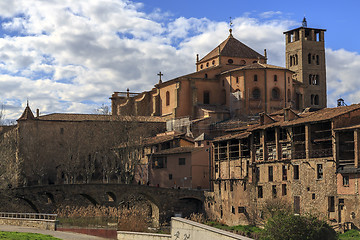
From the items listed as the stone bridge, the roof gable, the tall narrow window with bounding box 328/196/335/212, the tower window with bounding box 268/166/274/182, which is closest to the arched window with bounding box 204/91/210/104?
the roof gable

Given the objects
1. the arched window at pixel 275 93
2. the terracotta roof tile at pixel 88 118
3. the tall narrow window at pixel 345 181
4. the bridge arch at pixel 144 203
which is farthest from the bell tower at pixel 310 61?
the tall narrow window at pixel 345 181

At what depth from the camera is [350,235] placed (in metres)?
40.2

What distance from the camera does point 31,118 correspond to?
7938 centimetres

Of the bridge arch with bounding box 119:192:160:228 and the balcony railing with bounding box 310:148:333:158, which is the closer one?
the balcony railing with bounding box 310:148:333:158

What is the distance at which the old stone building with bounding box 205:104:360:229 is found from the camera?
43.4 metres

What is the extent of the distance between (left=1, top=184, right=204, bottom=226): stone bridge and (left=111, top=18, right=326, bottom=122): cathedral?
16.5 m

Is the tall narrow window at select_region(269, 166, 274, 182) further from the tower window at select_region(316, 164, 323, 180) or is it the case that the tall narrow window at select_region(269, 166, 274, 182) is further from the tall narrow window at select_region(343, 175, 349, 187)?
the tall narrow window at select_region(343, 175, 349, 187)

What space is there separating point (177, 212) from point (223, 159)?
728 centimetres

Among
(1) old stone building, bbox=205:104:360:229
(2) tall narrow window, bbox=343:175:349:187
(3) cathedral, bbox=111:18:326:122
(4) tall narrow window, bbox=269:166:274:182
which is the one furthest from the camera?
(3) cathedral, bbox=111:18:326:122

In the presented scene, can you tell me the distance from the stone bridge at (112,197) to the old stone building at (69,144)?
11501 millimetres

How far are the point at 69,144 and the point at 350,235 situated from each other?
45.3 m

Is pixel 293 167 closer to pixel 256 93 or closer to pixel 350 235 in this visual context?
pixel 350 235

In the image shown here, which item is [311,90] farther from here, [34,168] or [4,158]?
[4,158]

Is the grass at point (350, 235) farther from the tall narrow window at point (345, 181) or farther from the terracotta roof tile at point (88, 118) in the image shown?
the terracotta roof tile at point (88, 118)
